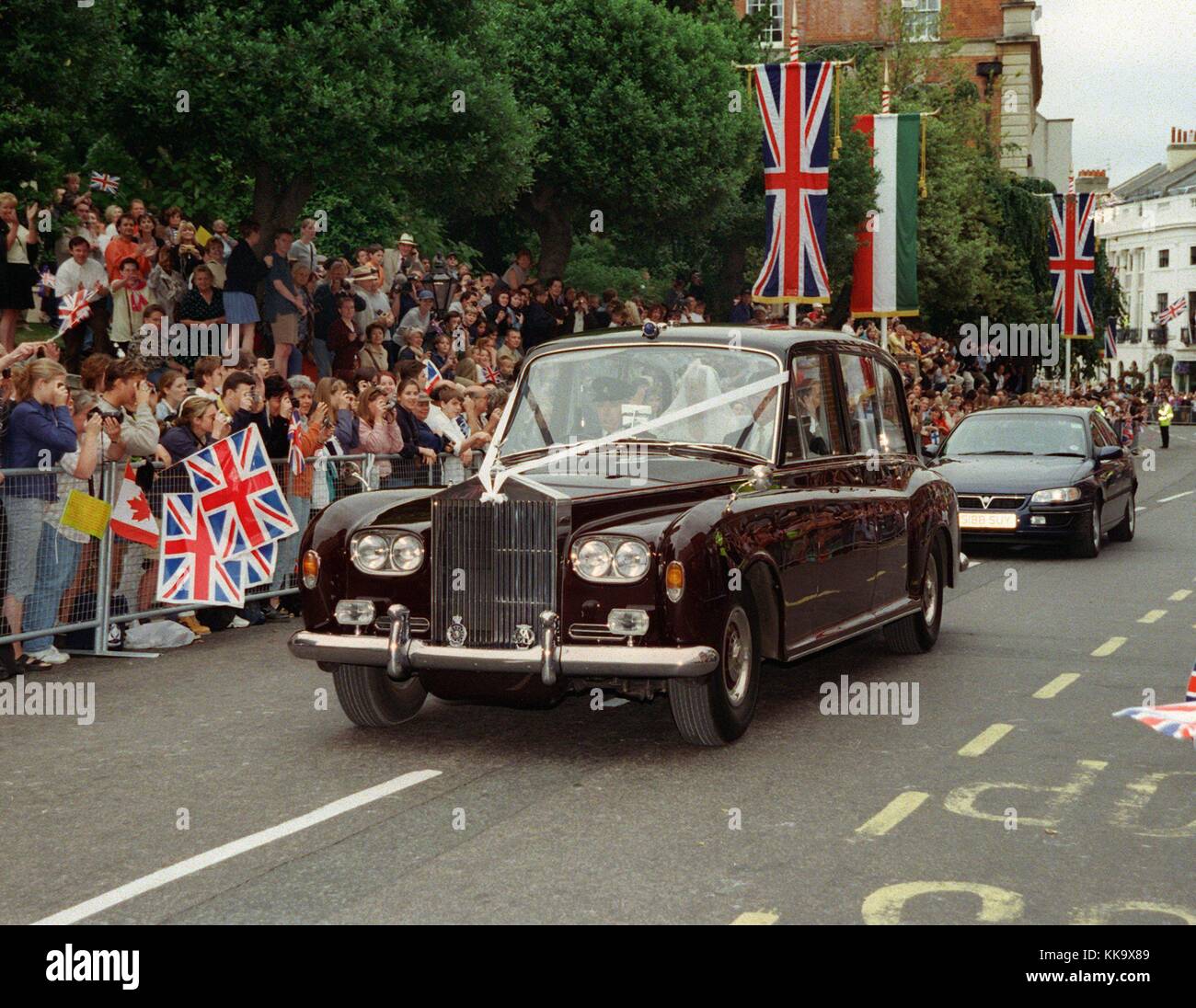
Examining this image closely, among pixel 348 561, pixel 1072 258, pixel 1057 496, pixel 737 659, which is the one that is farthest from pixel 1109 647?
pixel 1072 258

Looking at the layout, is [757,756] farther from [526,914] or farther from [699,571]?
[526,914]

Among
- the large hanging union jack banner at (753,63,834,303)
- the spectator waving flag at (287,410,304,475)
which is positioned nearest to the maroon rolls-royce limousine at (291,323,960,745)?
the spectator waving flag at (287,410,304,475)

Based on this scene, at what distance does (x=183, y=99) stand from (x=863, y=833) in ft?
54.0

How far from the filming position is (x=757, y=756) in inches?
307

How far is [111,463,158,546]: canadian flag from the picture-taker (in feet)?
36.4

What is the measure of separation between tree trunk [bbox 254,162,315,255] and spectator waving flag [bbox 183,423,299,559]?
439 inches

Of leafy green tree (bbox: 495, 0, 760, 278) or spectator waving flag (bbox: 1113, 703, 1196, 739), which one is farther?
leafy green tree (bbox: 495, 0, 760, 278)

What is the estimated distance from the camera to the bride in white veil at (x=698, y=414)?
28.9ft

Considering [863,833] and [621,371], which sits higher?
[621,371]

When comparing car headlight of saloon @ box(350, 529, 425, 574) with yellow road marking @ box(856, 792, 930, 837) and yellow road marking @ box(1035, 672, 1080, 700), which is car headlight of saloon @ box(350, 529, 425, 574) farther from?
yellow road marking @ box(1035, 672, 1080, 700)

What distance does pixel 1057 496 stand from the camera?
57.2 feet

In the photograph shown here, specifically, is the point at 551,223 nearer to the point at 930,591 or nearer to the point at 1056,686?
the point at 930,591

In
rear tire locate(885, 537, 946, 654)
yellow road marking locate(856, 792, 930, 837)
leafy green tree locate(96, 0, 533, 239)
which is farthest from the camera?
leafy green tree locate(96, 0, 533, 239)
